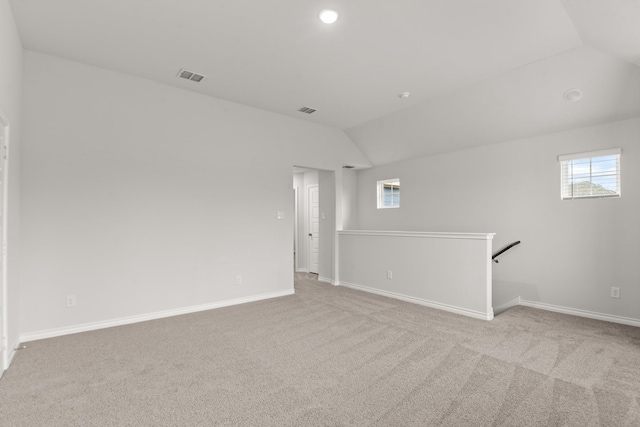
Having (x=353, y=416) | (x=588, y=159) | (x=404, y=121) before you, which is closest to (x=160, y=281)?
(x=353, y=416)

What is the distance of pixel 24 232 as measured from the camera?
10.6 ft

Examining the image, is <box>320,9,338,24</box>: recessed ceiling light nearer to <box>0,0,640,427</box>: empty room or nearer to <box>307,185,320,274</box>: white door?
<box>0,0,640,427</box>: empty room

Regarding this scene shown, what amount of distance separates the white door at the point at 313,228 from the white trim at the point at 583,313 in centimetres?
400

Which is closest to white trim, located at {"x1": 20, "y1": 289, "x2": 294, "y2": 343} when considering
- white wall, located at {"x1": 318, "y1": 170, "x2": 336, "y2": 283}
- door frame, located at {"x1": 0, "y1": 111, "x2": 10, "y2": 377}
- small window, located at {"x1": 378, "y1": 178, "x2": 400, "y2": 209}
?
door frame, located at {"x1": 0, "y1": 111, "x2": 10, "y2": 377}

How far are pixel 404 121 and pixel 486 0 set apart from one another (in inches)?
105

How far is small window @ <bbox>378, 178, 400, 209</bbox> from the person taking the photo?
6.32 metres

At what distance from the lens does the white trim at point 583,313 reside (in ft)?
12.0

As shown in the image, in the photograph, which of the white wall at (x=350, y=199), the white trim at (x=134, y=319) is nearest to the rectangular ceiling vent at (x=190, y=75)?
the white trim at (x=134, y=319)

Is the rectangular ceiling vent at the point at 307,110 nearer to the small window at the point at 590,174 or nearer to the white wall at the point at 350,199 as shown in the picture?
the white wall at the point at 350,199

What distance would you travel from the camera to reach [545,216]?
4.30 metres

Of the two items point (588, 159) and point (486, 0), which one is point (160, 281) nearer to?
point (486, 0)

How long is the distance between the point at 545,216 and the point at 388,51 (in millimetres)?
3054

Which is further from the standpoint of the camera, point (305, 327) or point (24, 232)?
point (305, 327)

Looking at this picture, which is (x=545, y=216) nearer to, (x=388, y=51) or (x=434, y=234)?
(x=434, y=234)
